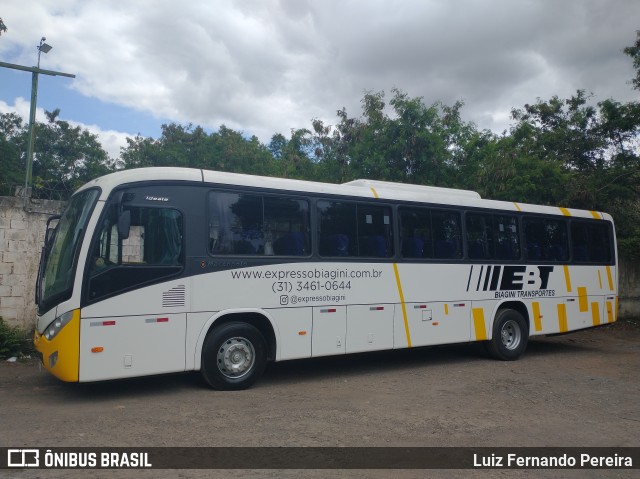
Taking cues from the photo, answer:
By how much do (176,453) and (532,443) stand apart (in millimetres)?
3653

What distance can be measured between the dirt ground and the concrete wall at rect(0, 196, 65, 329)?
122 cm

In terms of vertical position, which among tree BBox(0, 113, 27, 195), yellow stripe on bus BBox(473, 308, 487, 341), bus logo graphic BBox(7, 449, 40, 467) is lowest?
bus logo graphic BBox(7, 449, 40, 467)

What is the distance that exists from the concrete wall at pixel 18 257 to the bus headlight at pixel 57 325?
12.8 feet

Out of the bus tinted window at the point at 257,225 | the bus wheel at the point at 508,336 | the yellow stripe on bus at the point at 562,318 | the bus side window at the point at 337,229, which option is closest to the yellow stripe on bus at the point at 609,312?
the yellow stripe on bus at the point at 562,318

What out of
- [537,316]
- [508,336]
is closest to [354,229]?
[508,336]

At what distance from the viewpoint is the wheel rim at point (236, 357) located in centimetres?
777

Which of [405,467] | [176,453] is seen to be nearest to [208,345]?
[176,453]

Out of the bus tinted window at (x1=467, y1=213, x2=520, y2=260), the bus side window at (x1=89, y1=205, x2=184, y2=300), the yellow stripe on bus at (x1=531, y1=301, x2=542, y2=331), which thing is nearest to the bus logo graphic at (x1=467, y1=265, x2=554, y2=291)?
the bus tinted window at (x1=467, y1=213, x2=520, y2=260)

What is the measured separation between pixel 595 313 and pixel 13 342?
39.7 ft

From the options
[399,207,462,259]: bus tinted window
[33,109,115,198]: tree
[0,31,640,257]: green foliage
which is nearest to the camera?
[399,207,462,259]: bus tinted window

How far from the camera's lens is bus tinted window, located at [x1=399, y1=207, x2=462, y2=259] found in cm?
967

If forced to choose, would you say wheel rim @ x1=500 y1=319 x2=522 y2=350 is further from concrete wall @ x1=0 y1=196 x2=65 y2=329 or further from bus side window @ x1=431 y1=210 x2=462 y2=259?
concrete wall @ x1=0 y1=196 x2=65 y2=329

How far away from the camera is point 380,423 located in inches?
251

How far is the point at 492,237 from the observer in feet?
35.6
